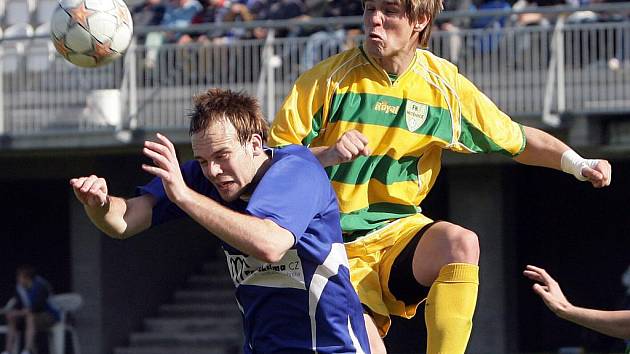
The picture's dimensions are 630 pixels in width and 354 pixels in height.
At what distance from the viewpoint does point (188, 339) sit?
20734mm

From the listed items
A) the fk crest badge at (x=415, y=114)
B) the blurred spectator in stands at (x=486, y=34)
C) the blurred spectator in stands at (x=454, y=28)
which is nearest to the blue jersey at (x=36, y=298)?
the blurred spectator in stands at (x=454, y=28)

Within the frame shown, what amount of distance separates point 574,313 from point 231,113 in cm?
217

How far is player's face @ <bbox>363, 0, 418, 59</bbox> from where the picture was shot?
6383 millimetres

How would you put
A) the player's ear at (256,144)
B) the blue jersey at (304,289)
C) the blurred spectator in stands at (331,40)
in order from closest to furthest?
1. the player's ear at (256,144)
2. the blue jersey at (304,289)
3. the blurred spectator in stands at (331,40)

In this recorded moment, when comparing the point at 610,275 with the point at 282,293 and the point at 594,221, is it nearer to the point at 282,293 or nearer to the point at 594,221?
the point at 594,221

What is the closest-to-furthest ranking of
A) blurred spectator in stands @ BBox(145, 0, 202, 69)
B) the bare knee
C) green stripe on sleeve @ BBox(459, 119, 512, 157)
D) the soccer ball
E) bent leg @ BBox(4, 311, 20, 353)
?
the bare knee
green stripe on sleeve @ BBox(459, 119, 512, 157)
the soccer ball
blurred spectator in stands @ BBox(145, 0, 202, 69)
bent leg @ BBox(4, 311, 20, 353)

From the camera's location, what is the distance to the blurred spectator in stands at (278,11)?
59.0 ft

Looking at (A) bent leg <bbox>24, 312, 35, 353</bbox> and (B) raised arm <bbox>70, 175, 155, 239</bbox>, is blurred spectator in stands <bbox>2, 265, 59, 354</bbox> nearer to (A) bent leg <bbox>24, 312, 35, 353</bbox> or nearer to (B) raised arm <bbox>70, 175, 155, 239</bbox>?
(A) bent leg <bbox>24, 312, 35, 353</bbox>

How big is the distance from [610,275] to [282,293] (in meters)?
16.4

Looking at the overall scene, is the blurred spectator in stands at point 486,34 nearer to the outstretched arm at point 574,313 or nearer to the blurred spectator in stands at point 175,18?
the blurred spectator in stands at point 175,18

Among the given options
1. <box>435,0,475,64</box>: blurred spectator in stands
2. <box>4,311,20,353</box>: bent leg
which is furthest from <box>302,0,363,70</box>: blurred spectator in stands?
<box>4,311,20,353</box>: bent leg

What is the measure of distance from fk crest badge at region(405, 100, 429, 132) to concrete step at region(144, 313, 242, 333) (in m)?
14.2

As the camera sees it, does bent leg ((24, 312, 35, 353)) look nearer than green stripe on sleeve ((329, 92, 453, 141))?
No

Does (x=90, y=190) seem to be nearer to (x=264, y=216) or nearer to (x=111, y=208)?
(x=111, y=208)
